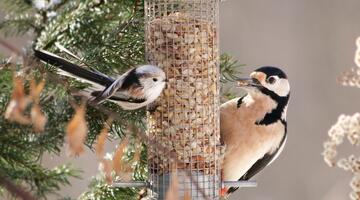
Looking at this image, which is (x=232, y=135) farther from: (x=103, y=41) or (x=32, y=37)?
(x=32, y=37)

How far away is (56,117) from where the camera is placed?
2.19m

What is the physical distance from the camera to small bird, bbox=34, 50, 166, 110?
2092 millimetres

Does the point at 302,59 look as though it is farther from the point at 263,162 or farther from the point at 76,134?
the point at 76,134

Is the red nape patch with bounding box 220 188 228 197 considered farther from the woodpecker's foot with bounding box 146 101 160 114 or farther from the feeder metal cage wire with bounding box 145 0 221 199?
the woodpecker's foot with bounding box 146 101 160 114

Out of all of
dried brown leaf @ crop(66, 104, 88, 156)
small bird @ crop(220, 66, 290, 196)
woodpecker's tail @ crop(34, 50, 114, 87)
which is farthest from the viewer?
small bird @ crop(220, 66, 290, 196)

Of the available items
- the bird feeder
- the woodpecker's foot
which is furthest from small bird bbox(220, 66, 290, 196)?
the woodpecker's foot

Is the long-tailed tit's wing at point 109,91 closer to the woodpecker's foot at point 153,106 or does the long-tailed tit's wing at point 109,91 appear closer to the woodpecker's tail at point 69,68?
the woodpecker's tail at point 69,68

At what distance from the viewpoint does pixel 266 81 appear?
2.45 metres

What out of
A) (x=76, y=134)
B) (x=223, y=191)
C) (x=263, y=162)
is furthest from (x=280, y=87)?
(x=76, y=134)

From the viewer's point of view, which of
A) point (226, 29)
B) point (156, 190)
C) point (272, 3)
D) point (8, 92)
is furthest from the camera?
point (272, 3)

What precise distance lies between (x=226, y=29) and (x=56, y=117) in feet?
13.0

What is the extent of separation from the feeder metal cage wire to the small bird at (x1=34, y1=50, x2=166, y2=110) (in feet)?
0.37

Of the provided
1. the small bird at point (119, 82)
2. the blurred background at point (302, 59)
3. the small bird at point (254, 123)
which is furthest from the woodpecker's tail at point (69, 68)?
the blurred background at point (302, 59)

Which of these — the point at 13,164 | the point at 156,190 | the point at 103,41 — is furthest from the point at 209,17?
the point at 13,164
